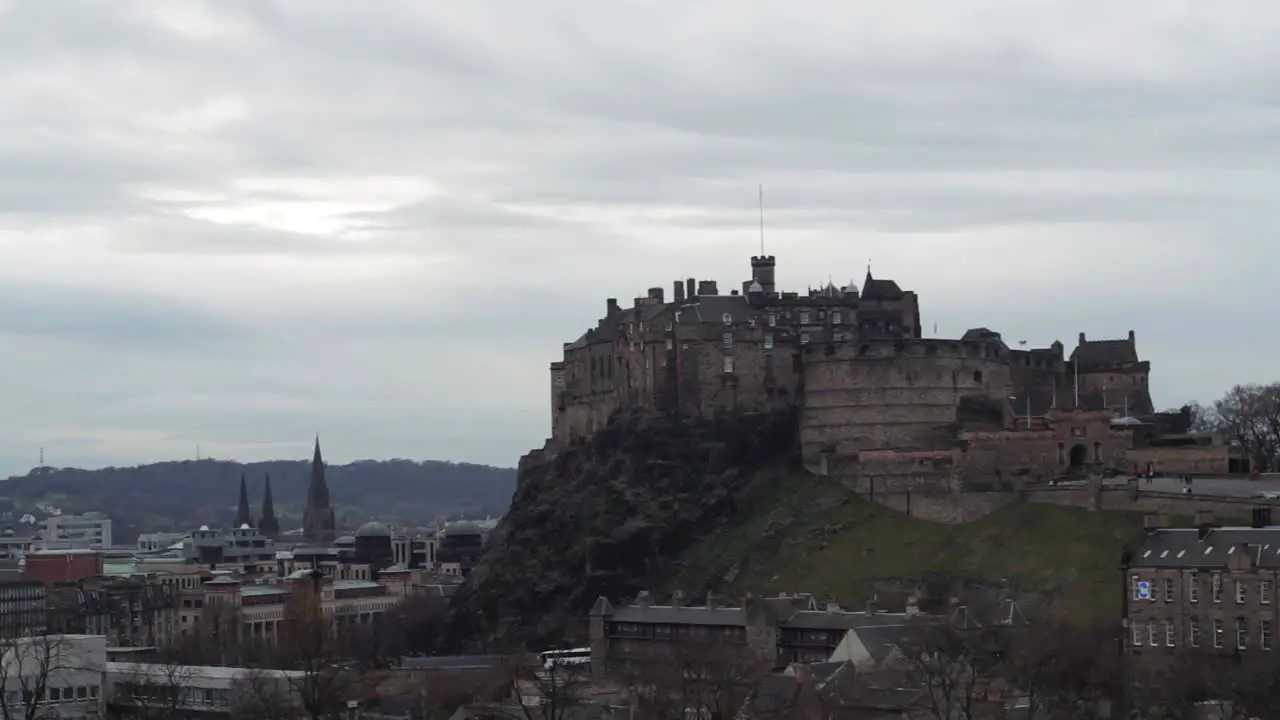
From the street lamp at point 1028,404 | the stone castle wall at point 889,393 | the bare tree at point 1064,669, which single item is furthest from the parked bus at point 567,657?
the bare tree at point 1064,669

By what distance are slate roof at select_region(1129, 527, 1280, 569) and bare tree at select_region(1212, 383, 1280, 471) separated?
30.7 meters

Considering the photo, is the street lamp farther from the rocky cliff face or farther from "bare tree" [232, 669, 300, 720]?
"bare tree" [232, 669, 300, 720]

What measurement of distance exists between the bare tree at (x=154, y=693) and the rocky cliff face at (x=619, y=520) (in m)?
26.4

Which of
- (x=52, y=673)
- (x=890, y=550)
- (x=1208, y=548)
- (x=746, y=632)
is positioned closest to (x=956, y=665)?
(x=1208, y=548)

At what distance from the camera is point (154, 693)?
4811 inches

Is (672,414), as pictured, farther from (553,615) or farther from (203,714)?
(203,714)

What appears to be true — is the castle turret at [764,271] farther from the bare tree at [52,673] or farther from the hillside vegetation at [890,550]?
the bare tree at [52,673]

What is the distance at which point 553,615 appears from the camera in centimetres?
14875

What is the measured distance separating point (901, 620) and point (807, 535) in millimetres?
22297

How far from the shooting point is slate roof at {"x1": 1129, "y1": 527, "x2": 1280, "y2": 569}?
340ft

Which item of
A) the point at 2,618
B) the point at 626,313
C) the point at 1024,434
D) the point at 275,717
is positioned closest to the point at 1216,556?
the point at 1024,434

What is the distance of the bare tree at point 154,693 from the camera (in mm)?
117000

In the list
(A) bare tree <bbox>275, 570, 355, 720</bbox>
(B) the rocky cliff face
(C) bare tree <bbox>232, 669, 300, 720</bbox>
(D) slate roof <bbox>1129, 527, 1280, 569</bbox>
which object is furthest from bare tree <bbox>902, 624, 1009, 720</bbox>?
(B) the rocky cliff face

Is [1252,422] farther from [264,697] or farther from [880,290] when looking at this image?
[264,697]
